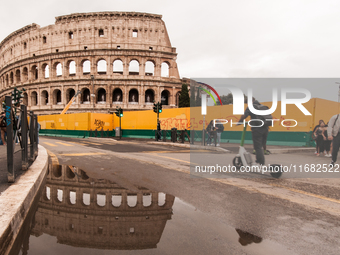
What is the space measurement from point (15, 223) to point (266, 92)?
5311mm

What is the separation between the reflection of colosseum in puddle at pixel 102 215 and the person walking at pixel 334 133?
4.99 metres

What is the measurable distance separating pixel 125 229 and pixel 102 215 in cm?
58

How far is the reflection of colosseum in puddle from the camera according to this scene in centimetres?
252

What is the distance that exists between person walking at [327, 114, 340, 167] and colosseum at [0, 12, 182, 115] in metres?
38.5

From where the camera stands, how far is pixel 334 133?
6.15 meters

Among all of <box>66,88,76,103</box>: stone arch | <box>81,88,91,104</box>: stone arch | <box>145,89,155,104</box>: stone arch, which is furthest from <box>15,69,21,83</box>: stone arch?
<box>145,89,155,104</box>: stone arch

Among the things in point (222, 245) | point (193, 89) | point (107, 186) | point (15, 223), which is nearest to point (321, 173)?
point (222, 245)

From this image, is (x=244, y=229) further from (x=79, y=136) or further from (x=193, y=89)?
(x=79, y=136)

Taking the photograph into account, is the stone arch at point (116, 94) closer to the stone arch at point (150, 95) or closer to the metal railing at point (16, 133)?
the stone arch at point (150, 95)

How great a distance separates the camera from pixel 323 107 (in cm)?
540

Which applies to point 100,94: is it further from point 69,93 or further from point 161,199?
point 161,199

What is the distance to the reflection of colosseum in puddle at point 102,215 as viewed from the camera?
8.25 ft

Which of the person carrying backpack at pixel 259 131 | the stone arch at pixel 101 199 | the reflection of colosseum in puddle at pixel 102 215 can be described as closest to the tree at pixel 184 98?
the person carrying backpack at pixel 259 131

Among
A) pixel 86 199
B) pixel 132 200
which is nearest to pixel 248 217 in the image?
pixel 132 200
